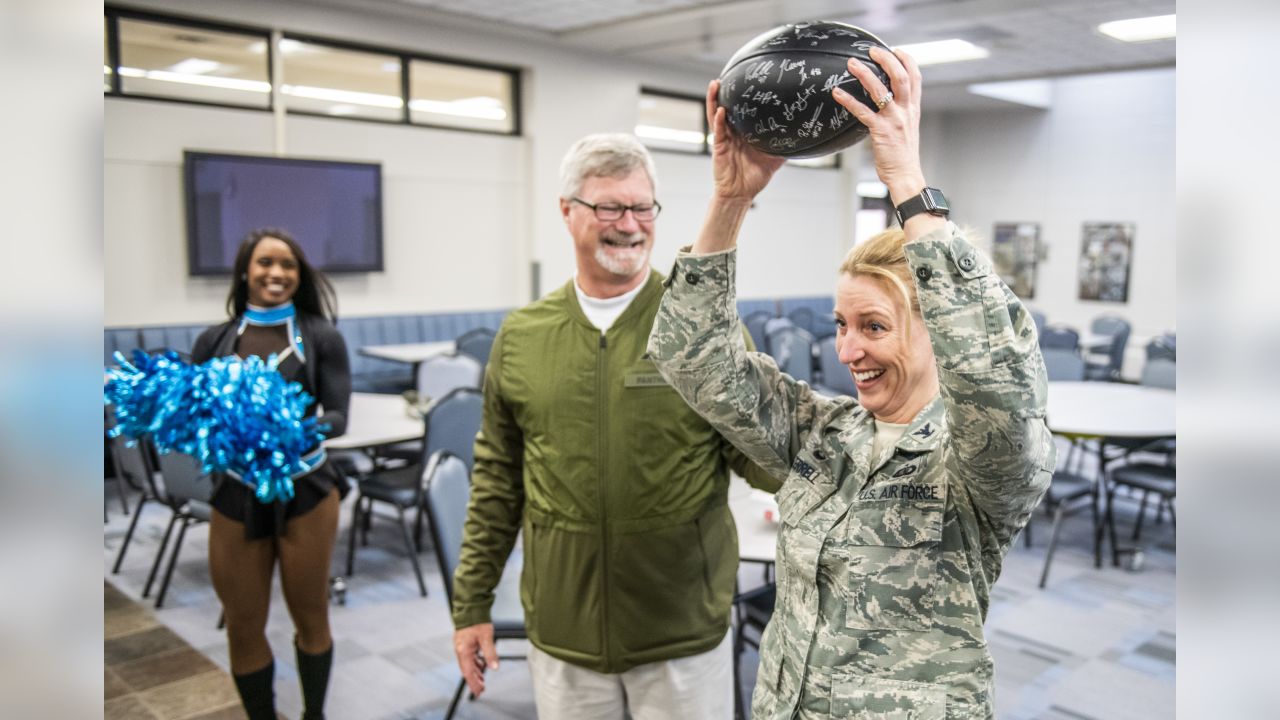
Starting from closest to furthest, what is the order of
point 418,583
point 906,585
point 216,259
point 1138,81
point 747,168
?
1. point 906,585
2. point 747,168
3. point 418,583
4. point 216,259
5. point 1138,81

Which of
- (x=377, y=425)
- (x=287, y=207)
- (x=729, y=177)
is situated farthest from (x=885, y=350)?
(x=287, y=207)

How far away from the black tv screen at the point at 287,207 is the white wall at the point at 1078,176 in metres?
7.90

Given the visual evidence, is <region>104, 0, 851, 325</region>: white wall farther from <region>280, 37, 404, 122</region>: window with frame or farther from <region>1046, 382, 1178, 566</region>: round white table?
<region>1046, 382, 1178, 566</region>: round white table

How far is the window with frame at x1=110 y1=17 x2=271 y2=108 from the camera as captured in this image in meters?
7.21

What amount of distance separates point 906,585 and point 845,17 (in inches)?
313

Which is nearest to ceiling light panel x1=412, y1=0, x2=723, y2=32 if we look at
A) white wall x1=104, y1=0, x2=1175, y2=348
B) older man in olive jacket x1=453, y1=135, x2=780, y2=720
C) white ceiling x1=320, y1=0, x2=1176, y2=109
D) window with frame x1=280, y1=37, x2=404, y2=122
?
white ceiling x1=320, y1=0, x2=1176, y2=109

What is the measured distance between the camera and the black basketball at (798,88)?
4.14 ft

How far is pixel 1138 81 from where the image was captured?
12.7 metres

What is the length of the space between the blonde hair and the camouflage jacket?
0.52ft

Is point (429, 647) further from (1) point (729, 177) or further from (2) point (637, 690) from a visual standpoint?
(1) point (729, 177)
